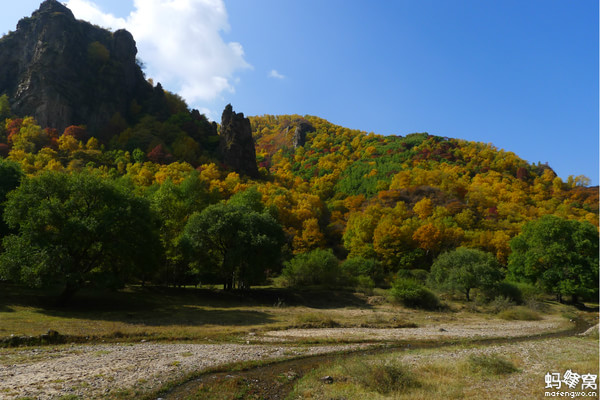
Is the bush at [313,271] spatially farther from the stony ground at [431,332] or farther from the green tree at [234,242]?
the stony ground at [431,332]

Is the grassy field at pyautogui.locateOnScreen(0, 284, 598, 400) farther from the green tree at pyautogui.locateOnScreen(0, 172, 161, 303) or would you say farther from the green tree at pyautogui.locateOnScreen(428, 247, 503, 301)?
the green tree at pyautogui.locateOnScreen(0, 172, 161, 303)

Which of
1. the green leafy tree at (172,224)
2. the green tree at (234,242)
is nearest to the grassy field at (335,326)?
the green tree at (234,242)

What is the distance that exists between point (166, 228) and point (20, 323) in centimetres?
2477

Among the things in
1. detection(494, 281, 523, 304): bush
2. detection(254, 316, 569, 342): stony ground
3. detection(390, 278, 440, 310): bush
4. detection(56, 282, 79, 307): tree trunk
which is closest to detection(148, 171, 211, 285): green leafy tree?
detection(56, 282, 79, 307): tree trunk

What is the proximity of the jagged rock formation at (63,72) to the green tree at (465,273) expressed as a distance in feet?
342

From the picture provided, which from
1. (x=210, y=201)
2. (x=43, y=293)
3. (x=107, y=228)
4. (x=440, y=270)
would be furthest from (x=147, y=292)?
(x=440, y=270)

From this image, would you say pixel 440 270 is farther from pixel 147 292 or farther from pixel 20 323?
pixel 20 323

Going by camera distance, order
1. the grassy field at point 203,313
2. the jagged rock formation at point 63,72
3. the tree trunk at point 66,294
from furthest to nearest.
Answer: the jagged rock formation at point 63,72 → the tree trunk at point 66,294 → the grassy field at point 203,313

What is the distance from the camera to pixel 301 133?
17088 cm

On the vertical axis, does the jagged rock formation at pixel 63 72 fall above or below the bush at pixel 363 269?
above

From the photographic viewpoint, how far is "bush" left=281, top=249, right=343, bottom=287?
46156 mm

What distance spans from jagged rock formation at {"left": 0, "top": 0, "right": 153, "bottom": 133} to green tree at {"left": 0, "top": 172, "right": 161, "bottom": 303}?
8340cm

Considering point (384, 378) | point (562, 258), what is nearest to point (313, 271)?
point (562, 258)

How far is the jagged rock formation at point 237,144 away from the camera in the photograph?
4259 inches
